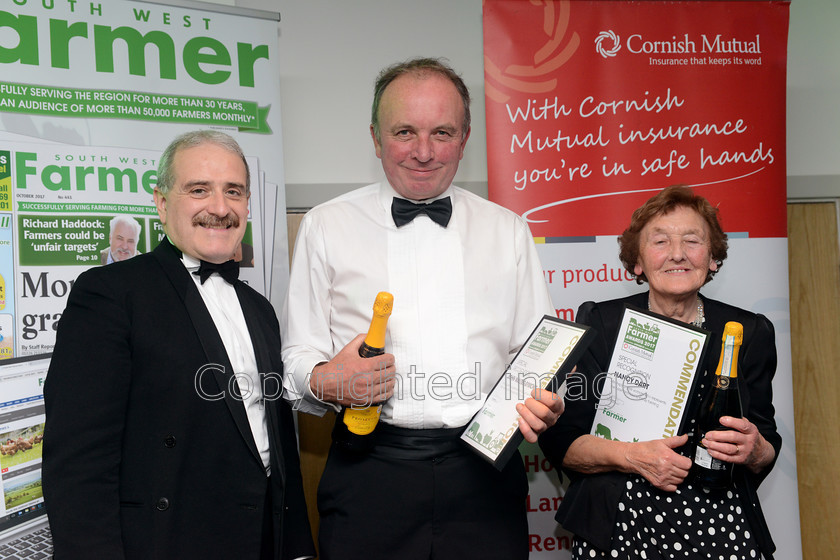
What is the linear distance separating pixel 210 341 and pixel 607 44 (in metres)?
2.01

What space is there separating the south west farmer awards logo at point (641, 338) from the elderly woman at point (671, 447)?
3.0 inches

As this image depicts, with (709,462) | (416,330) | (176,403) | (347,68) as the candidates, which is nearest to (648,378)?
(709,462)

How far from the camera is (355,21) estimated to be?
2799mm

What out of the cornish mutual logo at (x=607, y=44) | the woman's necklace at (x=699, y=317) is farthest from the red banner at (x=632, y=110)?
the woman's necklace at (x=699, y=317)

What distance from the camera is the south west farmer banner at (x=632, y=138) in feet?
8.40

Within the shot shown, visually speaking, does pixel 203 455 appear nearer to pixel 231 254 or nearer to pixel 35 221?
pixel 231 254

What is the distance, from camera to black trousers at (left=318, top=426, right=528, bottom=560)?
163 cm

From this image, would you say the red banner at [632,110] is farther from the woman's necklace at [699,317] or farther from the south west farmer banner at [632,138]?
the woman's necklace at [699,317]

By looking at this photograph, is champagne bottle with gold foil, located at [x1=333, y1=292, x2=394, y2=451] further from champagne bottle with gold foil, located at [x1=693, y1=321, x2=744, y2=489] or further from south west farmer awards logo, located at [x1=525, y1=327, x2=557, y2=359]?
champagne bottle with gold foil, located at [x1=693, y1=321, x2=744, y2=489]

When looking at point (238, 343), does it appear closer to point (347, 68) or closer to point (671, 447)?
point (671, 447)

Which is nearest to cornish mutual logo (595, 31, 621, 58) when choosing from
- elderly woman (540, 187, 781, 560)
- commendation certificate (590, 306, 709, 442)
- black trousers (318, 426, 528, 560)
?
elderly woman (540, 187, 781, 560)

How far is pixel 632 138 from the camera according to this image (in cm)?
261

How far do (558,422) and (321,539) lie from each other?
0.74m

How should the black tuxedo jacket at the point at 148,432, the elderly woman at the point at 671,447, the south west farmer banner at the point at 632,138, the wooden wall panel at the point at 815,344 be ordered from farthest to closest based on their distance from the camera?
the wooden wall panel at the point at 815,344, the south west farmer banner at the point at 632,138, the elderly woman at the point at 671,447, the black tuxedo jacket at the point at 148,432
